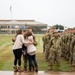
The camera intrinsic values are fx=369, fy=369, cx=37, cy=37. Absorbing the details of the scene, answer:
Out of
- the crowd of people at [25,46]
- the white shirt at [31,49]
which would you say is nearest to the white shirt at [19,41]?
the crowd of people at [25,46]

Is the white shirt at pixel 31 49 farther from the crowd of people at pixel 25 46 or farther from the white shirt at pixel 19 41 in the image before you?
the white shirt at pixel 19 41

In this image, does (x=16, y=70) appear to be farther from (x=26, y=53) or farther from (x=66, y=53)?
(x=66, y=53)

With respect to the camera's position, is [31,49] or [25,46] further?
[25,46]

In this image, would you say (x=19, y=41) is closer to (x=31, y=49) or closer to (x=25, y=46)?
(x=25, y=46)

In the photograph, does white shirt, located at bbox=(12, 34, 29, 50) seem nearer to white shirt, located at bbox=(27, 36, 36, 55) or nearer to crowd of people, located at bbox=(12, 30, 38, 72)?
crowd of people, located at bbox=(12, 30, 38, 72)

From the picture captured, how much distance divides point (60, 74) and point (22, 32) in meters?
2.38

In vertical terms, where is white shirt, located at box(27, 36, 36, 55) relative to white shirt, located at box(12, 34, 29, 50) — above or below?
below

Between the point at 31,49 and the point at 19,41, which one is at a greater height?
the point at 19,41

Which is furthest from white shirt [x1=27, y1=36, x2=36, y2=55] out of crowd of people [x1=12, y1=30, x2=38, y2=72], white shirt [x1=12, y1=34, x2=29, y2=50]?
white shirt [x1=12, y1=34, x2=29, y2=50]

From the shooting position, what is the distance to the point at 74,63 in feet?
54.5

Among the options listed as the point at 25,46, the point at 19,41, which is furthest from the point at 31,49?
the point at 19,41

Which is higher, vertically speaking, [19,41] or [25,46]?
[19,41]

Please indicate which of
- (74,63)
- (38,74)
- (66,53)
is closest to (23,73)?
(38,74)

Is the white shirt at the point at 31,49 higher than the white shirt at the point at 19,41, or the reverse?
the white shirt at the point at 19,41
